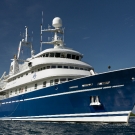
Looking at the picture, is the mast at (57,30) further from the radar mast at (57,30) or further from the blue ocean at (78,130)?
the blue ocean at (78,130)

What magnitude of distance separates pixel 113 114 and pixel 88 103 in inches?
86.5

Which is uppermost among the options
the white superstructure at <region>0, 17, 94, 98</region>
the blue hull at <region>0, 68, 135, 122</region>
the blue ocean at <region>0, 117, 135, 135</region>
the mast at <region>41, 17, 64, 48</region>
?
the mast at <region>41, 17, 64, 48</region>

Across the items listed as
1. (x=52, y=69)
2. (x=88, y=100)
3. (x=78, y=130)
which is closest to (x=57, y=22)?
(x=52, y=69)

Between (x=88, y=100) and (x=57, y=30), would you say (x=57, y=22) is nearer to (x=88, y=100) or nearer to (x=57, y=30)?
(x=57, y=30)

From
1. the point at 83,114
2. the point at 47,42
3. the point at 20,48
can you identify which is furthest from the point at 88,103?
the point at 20,48

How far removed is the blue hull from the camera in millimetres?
15656

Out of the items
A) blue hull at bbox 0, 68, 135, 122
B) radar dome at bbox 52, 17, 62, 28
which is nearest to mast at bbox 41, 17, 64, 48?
radar dome at bbox 52, 17, 62, 28

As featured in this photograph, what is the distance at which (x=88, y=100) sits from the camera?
54.5 ft

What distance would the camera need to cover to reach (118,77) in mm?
15672

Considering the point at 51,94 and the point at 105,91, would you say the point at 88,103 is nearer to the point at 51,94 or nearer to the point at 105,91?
the point at 105,91

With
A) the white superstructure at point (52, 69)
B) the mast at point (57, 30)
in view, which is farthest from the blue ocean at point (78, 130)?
the mast at point (57, 30)

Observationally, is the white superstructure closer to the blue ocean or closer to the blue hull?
the blue hull

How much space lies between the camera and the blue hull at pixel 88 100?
15656mm

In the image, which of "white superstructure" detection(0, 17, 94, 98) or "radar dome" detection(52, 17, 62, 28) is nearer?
"white superstructure" detection(0, 17, 94, 98)
